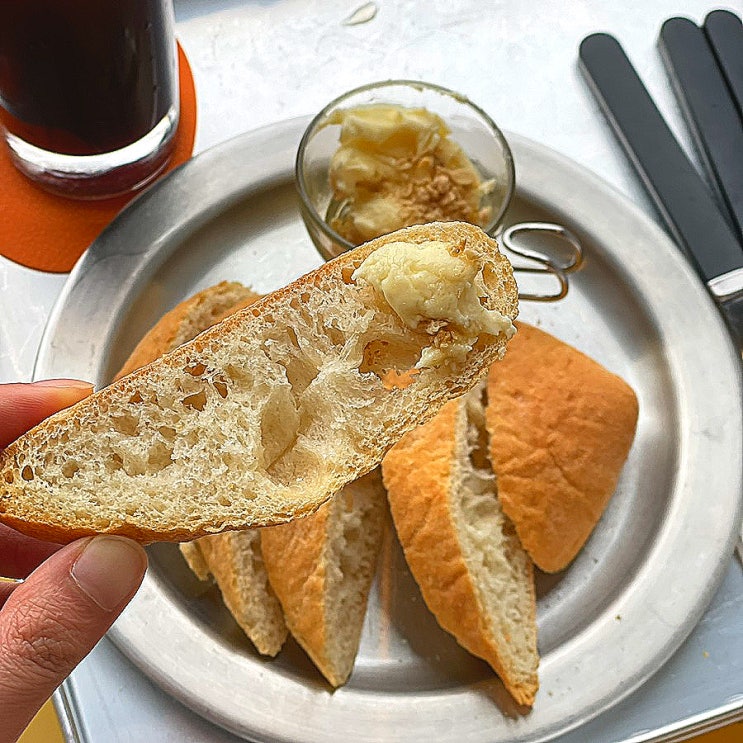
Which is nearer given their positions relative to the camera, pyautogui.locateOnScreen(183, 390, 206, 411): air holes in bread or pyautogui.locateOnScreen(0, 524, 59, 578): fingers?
pyautogui.locateOnScreen(183, 390, 206, 411): air holes in bread

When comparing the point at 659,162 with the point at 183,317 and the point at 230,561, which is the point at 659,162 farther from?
the point at 230,561

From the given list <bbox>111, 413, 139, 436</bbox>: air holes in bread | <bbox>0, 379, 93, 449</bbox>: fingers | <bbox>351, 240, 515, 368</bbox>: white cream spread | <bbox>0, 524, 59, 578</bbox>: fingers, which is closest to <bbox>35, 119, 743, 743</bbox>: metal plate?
<bbox>0, 524, 59, 578</bbox>: fingers

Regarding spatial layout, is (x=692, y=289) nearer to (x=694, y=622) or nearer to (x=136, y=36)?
(x=694, y=622)

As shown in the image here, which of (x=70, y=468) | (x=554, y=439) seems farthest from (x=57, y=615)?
(x=554, y=439)

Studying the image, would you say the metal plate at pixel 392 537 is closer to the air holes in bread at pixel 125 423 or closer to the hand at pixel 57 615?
the hand at pixel 57 615

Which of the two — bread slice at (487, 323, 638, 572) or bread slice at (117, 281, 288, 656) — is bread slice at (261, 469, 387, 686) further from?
bread slice at (487, 323, 638, 572)

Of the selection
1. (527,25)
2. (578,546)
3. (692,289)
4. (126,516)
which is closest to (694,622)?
(578,546)
